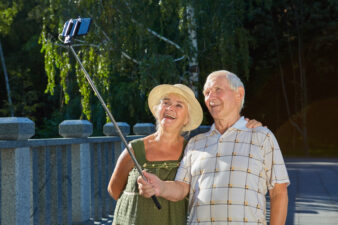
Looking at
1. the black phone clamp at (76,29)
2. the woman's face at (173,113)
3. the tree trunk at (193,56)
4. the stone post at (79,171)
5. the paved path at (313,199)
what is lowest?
the paved path at (313,199)

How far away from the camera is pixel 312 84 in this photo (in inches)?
1495

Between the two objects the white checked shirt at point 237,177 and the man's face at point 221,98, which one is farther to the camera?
the man's face at point 221,98

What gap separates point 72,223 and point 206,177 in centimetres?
391

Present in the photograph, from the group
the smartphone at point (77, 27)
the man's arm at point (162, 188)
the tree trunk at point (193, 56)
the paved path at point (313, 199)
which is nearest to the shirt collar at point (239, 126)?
the man's arm at point (162, 188)

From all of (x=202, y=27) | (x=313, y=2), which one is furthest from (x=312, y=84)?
(x=202, y=27)

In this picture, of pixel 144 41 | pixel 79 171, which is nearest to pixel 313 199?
pixel 79 171

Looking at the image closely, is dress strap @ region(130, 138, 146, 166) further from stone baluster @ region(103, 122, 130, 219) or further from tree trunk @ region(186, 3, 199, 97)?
tree trunk @ region(186, 3, 199, 97)

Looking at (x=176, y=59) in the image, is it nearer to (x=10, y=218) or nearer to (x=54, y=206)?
(x=54, y=206)

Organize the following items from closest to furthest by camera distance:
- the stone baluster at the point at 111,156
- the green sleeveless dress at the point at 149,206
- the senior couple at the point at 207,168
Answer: the senior couple at the point at 207,168 → the green sleeveless dress at the point at 149,206 → the stone baluster at the point at 111,156

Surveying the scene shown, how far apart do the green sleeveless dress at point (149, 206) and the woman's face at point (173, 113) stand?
20 centimetres

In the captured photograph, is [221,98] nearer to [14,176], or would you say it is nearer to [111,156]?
[14,176]

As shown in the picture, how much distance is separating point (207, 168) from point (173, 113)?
20.5 inches

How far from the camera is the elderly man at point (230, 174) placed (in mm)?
3307

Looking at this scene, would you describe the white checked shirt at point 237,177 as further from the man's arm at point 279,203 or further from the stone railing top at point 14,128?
the stone railing top at point 14,128
